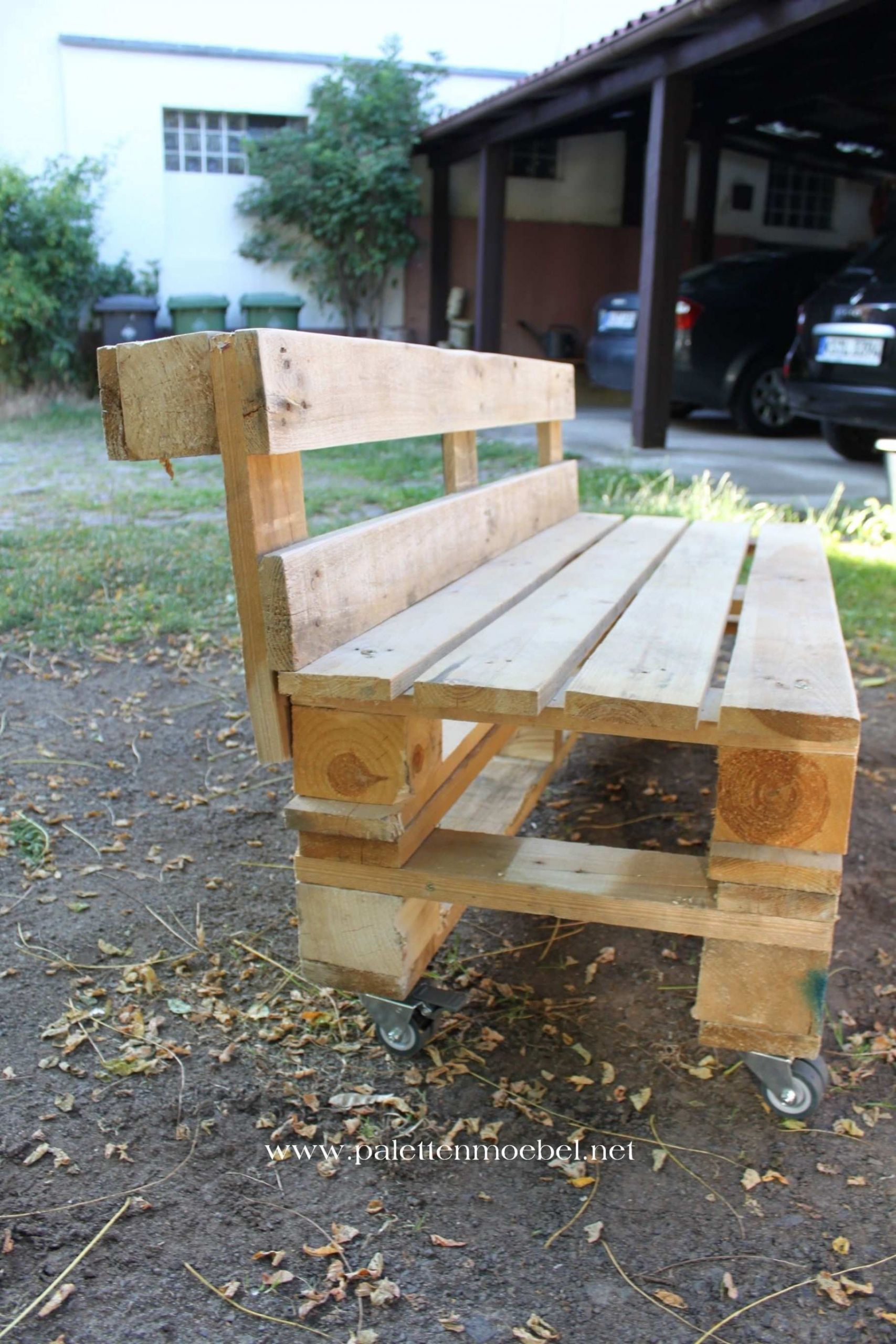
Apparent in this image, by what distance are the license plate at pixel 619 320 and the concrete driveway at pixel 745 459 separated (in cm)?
84

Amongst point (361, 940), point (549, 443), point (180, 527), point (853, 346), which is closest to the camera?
point (361, 940)

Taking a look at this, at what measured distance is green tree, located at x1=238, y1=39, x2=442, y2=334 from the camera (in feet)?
41.2

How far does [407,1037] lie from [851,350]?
233 inches

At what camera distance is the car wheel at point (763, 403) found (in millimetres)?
9062

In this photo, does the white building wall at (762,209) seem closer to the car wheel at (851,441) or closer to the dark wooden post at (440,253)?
the dark wooden post at (440,253)

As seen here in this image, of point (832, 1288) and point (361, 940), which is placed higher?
point (361, 940)

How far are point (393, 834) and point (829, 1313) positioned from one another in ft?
2.83

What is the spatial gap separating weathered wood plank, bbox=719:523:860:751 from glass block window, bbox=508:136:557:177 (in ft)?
42.8

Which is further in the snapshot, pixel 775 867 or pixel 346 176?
pixel 346 176

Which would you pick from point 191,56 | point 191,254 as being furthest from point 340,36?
point 191,254

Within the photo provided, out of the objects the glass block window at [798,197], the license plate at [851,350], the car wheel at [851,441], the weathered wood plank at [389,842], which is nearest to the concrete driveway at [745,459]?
the car wheel at [851,441]

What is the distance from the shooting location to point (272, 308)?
1248cm

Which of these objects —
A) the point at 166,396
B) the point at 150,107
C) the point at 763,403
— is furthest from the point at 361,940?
the point at 150,107

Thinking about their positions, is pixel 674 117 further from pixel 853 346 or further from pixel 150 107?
pixel 150 107
